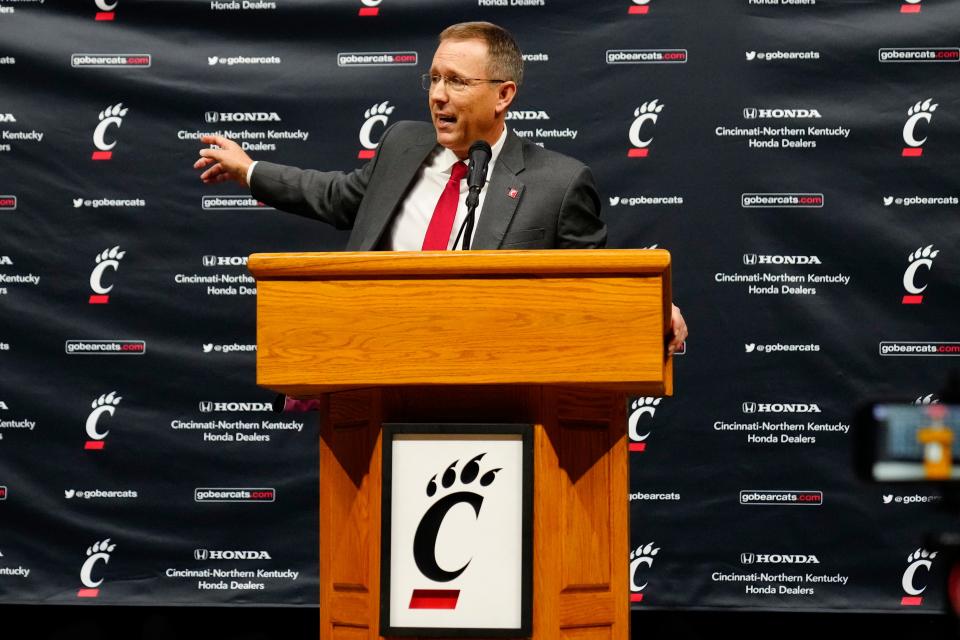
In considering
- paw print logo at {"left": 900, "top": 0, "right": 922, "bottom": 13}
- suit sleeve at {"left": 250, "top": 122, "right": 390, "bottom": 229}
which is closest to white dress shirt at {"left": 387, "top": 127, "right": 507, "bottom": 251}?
suit sleeve at {"left": 250, "top": 122, "right": 390, "bottom": 229}

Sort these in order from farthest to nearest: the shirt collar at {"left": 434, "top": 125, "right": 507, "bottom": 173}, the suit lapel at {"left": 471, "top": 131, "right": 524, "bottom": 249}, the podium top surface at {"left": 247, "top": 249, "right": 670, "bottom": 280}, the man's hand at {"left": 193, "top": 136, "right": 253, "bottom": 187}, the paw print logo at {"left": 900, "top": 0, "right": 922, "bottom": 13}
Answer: the paw print logo at {"left": 900, "top": 0, "right": 922, "bottom": 13}, the shirt collar at {"left": 434, "top": 125, "right": 507, "bottom": 173}, the man's hand at {"left": 193, "top": 136, "right": 253, "bottom": 187}, the suit lapel at {"left": 471, "top": 131, "right": 524, "bottom": 249}, the podium top surface at {"left": 247, "top": 249, "right": 670, "bottom": 280}

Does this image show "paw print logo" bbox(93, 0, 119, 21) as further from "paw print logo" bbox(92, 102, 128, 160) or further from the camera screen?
the camera screen

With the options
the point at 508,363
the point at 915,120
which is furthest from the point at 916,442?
the point at 915,120

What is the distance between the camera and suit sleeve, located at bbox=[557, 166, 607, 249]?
2.92m

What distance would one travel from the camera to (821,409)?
433 centimetres

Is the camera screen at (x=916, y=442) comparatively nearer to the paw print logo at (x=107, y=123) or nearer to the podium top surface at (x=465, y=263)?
the podium top surface at (x=465, y=263)

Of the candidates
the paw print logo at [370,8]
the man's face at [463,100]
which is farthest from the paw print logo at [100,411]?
the man's face at [463,100]

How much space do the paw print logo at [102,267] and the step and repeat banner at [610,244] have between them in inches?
0.5

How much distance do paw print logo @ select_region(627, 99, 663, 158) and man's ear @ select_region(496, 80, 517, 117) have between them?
4.58 ft

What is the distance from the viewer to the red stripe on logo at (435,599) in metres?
2.16

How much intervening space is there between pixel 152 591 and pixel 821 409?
8.23ft

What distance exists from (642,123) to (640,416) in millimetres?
1073

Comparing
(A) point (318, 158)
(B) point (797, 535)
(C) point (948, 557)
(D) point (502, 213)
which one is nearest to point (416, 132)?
(D) point (502, 213)

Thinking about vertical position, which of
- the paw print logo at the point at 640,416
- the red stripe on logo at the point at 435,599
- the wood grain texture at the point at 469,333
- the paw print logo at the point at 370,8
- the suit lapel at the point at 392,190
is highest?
the paw print logo at the point at 370,8
